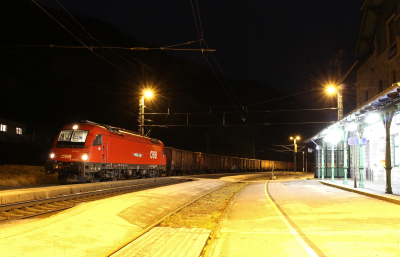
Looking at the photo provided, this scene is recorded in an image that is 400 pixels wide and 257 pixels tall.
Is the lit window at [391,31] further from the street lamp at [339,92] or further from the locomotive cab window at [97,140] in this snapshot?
the locomotive cab window at [97,140]

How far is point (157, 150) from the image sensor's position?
31.2 metres

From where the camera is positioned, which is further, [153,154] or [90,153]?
[153,154]

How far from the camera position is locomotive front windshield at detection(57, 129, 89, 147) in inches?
755

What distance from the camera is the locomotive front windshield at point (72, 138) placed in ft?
62.9

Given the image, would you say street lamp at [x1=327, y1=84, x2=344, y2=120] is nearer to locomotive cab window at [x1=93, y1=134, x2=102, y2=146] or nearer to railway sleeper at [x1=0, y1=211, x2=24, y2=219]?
locomotive cab window at [x1=93, y1=134, x2=102, y2=146]

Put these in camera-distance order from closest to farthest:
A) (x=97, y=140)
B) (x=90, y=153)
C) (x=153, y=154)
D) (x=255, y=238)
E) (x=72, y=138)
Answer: (x=255, y=238) < (x=90, y=153) < (x=72, y=138) < (x=97, y=140) < (x=153, y=154)

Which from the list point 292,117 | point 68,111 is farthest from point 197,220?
point 292,117

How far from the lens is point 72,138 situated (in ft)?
63.8

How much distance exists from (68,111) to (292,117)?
10351 cm

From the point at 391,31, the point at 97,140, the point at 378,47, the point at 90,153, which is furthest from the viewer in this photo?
the point at 378,47

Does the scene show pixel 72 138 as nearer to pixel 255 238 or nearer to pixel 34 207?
pixel 34 207

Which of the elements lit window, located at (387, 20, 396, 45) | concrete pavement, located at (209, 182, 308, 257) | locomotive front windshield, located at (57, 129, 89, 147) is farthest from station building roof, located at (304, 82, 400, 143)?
locomotive front windshield, located at (57, 129, 89, 147)

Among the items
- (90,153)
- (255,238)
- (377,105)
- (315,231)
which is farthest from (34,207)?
(377,105)

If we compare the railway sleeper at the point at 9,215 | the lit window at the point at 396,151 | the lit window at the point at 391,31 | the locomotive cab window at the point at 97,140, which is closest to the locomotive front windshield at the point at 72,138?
the locomotive cab window at the point at 97,140
